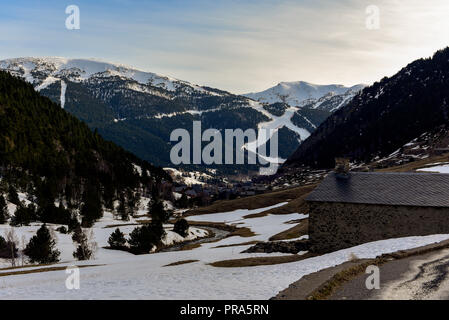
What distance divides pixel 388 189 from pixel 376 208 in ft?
10.1

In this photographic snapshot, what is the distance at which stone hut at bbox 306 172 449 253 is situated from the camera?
118ft

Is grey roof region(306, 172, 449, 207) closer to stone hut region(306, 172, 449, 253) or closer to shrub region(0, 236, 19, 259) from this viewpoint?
stone hut region(306, 172, 449, 253)

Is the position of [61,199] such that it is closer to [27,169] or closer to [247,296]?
[27,169]

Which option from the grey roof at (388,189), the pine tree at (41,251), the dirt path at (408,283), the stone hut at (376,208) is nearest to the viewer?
the dirt path at (408,283)

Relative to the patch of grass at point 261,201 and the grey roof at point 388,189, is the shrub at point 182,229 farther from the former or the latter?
the grey roof at point 388,189

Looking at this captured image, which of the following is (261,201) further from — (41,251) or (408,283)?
(408,283)

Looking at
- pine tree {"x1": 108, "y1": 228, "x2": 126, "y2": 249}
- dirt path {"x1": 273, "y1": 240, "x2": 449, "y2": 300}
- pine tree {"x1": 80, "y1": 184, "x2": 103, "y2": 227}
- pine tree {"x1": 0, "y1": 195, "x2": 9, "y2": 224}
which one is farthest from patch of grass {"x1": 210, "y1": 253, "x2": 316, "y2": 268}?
pine tree {"x1": 80, "y1": 184, "x2": 103, "y2": 227}

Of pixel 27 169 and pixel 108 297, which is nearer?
pixel 108 297

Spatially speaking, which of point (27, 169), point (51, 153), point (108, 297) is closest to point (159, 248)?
point (108, 297)

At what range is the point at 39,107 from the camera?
7160 inches

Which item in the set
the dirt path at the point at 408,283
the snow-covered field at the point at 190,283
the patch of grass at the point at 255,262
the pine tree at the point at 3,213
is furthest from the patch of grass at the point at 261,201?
the dirt path at the point at 408,283

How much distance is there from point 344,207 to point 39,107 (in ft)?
593

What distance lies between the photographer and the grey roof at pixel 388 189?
3662 centimetres
